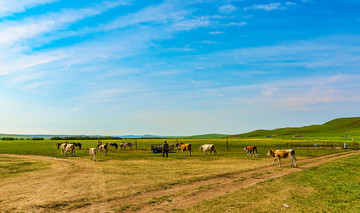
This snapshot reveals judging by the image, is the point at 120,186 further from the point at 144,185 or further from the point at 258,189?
the point at 258,189

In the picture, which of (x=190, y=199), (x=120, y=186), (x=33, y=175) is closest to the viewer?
(x=190, y=199)

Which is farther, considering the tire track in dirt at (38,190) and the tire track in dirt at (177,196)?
the tire track in dirt at (38,190)

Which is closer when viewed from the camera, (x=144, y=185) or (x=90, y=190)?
(x=90, y=190)

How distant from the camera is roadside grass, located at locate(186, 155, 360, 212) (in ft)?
39.7

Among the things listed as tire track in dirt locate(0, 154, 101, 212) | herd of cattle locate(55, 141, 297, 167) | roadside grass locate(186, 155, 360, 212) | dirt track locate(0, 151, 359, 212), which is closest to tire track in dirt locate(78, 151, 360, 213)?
dirt track locate(0, 151, 359, 212)

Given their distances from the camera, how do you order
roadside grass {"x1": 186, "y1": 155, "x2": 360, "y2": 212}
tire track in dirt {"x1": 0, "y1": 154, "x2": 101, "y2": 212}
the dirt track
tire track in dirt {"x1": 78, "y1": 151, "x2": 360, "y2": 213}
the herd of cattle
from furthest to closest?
the herd of cattle, tire track in dirt {"x1": 0, "y1": 154, "x2": 101, "y2": 212}, the dirt track, tire track in dirt {"x1": 78, "y1": 151, "x2": 360, "y2": 213}, roadside grass {"x1": 186, "y1": 155, "x2": 360, "y2": 212}

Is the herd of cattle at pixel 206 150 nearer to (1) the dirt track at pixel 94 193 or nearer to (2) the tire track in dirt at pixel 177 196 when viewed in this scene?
(1) the dirt track at pixel 94 193

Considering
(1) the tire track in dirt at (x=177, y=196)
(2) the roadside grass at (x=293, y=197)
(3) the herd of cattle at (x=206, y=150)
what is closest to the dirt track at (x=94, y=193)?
(1) the tire track in dirt at (x=177, y=196)

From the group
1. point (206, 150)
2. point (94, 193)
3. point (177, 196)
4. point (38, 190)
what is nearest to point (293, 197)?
point (177, 196)

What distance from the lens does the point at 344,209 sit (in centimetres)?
1197

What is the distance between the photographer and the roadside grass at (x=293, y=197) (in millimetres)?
12102

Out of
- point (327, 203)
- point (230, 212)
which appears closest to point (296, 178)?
point (327, 203)

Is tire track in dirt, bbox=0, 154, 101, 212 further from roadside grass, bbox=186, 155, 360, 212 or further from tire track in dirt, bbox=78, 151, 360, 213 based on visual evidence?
roadside grass, bbox=186, 155, 360, 212

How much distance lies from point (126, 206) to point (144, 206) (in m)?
0.88
